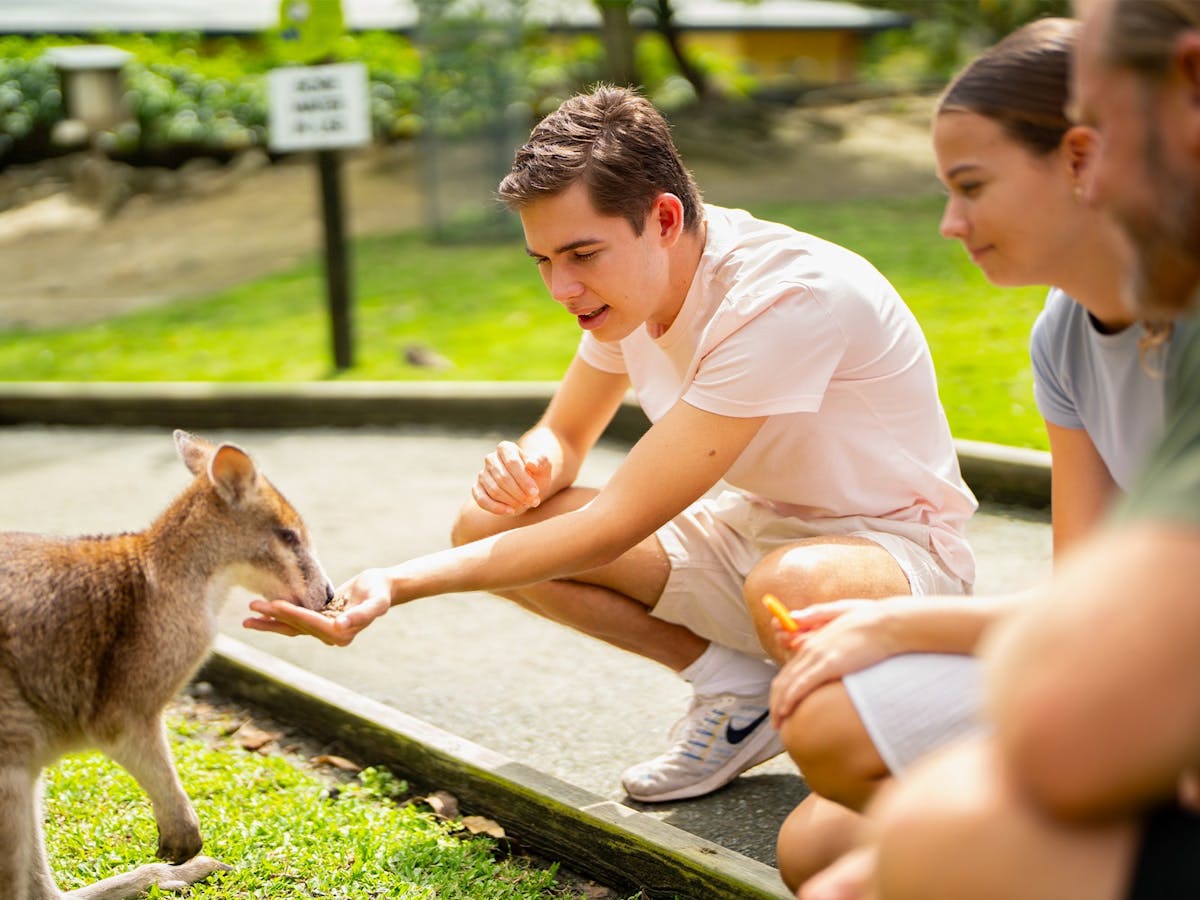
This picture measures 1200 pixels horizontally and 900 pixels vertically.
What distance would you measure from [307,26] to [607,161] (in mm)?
5186

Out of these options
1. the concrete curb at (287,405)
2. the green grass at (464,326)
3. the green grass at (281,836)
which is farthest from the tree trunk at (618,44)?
the green grass at (281,836)

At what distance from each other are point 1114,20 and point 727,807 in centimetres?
208

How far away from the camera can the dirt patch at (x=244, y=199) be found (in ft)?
38.9

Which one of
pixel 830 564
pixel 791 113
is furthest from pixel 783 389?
pixel 791 113

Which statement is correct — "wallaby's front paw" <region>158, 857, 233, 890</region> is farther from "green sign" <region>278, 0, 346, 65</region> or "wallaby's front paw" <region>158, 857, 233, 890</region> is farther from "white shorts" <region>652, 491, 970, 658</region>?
"green sign" <region>278, 0, 346, 65</region>

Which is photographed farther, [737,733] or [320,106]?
[320,106]

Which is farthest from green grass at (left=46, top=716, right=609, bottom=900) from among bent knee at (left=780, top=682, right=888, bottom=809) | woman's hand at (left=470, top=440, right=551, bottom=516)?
bent knee at (left=780, top=682, right=888, bottom=809)

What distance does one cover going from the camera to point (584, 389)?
3537 millimetres

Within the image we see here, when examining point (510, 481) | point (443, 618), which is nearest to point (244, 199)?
point (443, 618)

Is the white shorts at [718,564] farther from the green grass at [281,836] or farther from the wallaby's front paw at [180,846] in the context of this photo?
the wallaby's front paw at [180,846]

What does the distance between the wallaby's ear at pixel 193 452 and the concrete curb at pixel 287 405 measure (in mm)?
2878

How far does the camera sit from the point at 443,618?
4.58m

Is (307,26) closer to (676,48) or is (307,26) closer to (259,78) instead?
(259,78)

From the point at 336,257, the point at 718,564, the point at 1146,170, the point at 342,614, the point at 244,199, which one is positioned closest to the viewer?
the point at 1146,170
